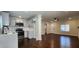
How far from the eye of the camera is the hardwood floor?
251cm

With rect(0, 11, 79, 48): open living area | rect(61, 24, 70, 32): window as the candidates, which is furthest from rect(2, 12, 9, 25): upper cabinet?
rect(61, 24, 70, 32): window

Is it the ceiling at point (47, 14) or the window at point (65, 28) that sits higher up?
the ceiling at point (47, 14)

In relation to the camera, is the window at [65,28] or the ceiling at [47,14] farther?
the window at [65,28]

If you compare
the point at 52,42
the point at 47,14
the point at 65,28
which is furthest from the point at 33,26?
the point at 65,28

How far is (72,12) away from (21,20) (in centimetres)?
132

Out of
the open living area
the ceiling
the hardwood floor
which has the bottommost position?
the hardwood floor

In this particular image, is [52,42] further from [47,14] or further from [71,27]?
[47,14]

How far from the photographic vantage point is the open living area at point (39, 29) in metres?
2.51

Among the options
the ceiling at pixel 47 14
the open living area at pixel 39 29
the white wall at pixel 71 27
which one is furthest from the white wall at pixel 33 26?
the white wall at pixel 71 27

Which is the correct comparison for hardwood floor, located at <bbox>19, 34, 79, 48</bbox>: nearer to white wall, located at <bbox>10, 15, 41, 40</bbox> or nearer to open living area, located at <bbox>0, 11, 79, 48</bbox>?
open living area, located at <bbox>0, 11, 79, 48</bbox>

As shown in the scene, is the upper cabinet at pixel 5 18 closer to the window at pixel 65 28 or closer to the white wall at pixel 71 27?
the white wall at pixel 71 27
